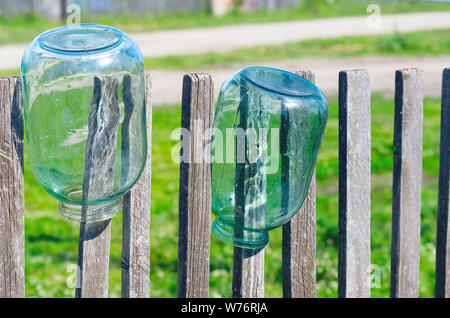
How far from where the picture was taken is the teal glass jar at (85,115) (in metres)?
1.50

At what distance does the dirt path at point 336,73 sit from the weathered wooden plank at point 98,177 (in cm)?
486

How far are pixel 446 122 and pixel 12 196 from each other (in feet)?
4.48

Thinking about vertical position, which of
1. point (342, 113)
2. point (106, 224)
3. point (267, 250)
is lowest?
point (267, 250)

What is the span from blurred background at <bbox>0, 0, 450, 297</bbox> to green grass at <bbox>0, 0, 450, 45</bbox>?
3 cm

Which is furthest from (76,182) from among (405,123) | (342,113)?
(405,123)

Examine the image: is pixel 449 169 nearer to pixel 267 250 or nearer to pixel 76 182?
pixel 76 182

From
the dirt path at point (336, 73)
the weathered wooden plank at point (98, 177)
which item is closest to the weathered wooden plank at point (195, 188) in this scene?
the weathered wooden plank at point (98, 177)

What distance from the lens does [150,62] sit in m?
8.40

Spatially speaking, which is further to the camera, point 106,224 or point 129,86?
point 106,224

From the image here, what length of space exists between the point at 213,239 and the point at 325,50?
20.5 ft

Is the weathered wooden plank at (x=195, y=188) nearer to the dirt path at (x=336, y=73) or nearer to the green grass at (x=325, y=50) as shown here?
the dirt path at (x=336, y=73)

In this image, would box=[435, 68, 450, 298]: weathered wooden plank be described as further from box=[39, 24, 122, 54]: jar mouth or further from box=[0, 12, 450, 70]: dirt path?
box=[0, 12, 450, 70]: dirt path

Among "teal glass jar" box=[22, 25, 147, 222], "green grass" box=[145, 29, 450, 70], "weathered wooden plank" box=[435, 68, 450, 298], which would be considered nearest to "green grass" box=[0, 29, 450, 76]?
"green grass" box=[145, 29, 450, 70]

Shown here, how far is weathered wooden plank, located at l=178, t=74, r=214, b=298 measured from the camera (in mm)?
1688
